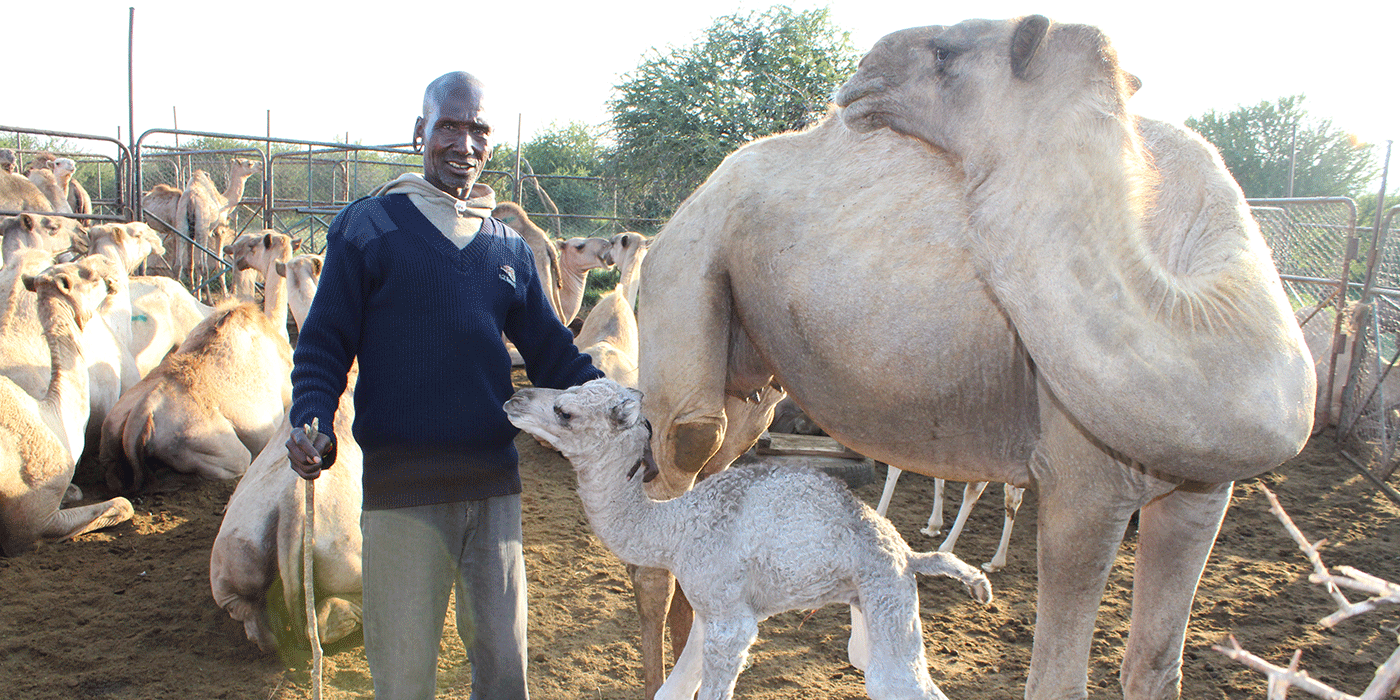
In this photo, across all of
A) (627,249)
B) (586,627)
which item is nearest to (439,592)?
(586,627)

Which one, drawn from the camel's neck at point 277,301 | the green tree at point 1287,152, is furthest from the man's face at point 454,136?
the green tree at point 1287,152

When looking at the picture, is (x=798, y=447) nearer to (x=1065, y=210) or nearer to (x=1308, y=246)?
(x=1065, y=210)

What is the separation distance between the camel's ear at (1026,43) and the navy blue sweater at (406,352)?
1564 millimetres

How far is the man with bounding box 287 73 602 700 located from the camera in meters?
2.40

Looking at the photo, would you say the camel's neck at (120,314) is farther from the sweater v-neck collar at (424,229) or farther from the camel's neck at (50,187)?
the camel's neck at (50,187)

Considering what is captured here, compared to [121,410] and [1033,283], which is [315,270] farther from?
[1033,283]

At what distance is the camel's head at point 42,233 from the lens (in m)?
9.66

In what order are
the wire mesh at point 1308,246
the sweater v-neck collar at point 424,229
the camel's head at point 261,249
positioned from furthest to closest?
the wire mesh at point 1308,246, the camel's head at point 261,249, the sweater v-neck collar at point 424,229

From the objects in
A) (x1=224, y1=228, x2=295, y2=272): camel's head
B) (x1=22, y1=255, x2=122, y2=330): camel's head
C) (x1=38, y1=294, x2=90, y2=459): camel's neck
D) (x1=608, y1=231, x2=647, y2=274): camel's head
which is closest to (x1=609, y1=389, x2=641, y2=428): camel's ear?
(x1=38, y1=294, x2=90, y2=459): camel's neck

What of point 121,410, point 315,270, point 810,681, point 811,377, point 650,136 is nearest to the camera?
point 811,377

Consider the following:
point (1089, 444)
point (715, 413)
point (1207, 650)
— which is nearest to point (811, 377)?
point (715, 413)

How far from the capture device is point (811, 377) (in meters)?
2.66

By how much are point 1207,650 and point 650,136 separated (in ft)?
57.8

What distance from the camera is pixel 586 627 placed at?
180 inches
